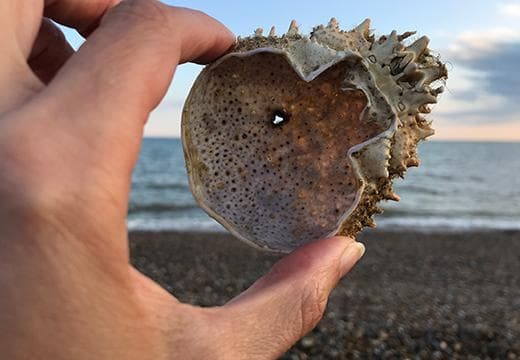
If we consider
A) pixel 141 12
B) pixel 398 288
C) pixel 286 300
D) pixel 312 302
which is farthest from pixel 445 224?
pixel 141 12

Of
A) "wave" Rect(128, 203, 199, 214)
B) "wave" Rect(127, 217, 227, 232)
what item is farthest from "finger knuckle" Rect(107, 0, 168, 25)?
"wave" Rect(128, 203, 199, 214)

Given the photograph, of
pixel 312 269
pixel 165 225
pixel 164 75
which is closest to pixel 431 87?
pixel 312 269

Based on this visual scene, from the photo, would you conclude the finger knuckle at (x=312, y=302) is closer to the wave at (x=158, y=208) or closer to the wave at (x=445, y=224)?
the wave at (x=445, y=224)

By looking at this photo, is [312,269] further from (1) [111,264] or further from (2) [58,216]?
(2) [58,216]

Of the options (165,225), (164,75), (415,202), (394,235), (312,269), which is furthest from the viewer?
(415,202)

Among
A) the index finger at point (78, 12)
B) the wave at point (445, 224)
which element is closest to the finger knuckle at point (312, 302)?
the index finger at point (78, 12)

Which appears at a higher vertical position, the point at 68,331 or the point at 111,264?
the point at 111,264
